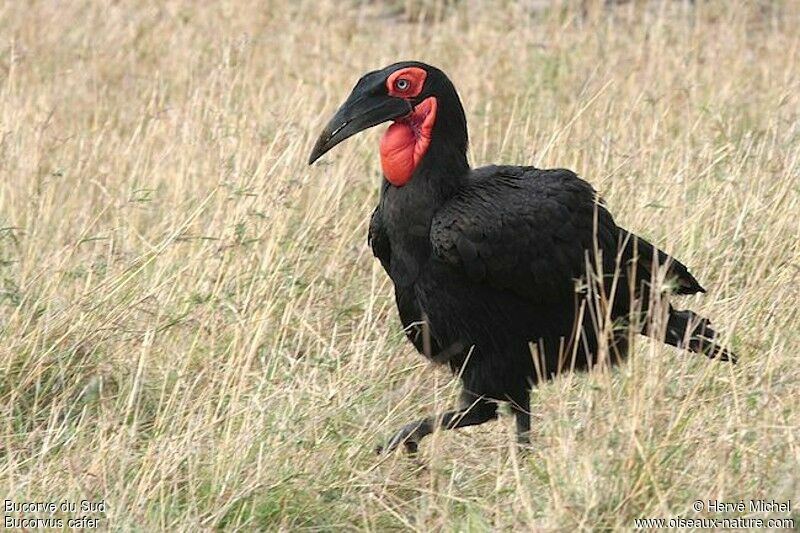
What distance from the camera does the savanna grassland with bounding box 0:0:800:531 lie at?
3.80 m

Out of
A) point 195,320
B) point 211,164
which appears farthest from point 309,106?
point 195,320

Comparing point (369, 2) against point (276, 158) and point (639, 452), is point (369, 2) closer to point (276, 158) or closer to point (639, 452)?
point (276, 158)

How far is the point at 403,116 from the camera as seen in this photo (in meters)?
4.52

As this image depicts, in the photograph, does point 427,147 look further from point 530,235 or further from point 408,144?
point 530,235

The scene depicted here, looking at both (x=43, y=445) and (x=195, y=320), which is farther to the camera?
(x=195, y=320)

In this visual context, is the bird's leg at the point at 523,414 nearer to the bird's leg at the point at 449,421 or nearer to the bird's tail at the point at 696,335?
the bird's leg at the point at 449,421

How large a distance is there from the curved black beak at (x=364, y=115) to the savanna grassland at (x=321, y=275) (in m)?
0.51

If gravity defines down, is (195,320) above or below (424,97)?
below

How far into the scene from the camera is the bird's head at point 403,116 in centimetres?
449

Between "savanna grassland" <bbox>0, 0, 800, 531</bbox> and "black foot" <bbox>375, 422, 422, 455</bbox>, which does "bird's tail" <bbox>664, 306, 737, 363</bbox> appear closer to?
"savanna grassland" <bbox>0, 0, 800, 531</bbox>

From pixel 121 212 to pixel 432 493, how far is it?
2.49 metres

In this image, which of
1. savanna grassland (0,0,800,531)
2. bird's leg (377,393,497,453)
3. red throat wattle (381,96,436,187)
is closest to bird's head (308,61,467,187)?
red throat wattle (381,96,436,187)

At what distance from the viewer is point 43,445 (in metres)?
4.07

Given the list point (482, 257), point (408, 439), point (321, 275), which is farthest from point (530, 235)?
point (321, 275)
